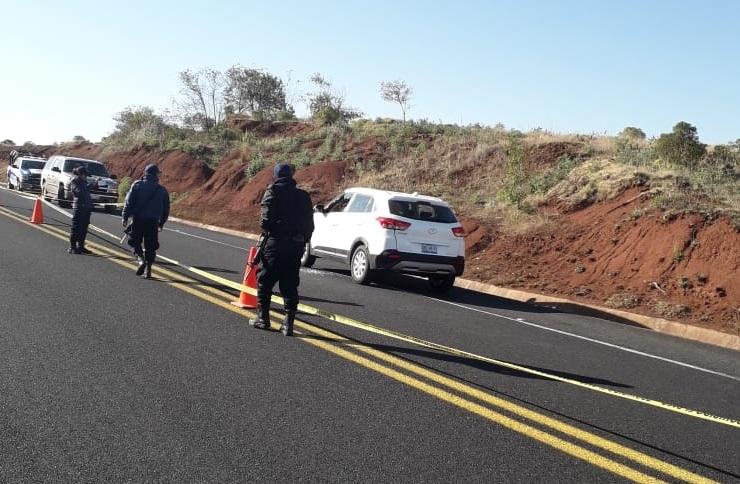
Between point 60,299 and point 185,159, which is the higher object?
point 185,159

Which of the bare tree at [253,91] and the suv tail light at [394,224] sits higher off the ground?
the bare tree at [253,91]

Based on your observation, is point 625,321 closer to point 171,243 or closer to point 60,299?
point 60,299

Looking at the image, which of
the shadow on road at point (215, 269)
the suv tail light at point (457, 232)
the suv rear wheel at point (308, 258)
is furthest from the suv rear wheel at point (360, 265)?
the shadow on road at point (215, 269)

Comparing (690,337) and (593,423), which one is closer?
(593,423)

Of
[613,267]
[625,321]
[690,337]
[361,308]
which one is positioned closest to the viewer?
[361,308]

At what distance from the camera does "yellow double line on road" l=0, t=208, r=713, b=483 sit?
4.57 metres

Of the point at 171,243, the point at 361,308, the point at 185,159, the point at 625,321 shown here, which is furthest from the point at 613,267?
the point at 185,159

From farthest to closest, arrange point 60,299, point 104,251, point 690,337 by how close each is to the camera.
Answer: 1. point 104,251
2. point 690,337
3. point 60,299

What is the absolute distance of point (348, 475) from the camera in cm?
418

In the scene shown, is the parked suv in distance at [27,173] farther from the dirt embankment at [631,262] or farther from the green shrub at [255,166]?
the dirt embankment at [631,262]

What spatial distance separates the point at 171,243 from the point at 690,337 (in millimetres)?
12125

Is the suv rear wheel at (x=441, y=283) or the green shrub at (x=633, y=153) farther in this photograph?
the green shrub at (x=633, y=153)

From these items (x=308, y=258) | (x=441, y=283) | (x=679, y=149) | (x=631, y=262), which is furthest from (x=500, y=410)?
(x=679, y=149)

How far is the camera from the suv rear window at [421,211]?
13477mm
